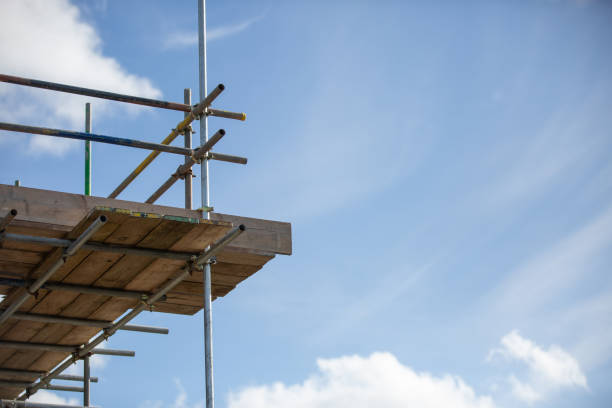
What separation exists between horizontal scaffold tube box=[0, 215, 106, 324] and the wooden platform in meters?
0.10

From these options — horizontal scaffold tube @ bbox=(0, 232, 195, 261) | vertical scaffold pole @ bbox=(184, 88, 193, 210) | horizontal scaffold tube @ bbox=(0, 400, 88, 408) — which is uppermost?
vertical scaffold pole @ bbox=(184, 88, 193, 210)

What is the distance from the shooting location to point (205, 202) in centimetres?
976

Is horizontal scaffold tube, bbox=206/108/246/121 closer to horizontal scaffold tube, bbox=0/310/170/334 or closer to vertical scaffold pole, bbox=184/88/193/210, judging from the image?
vertical scaffold pole, bbox=184/88/193/210

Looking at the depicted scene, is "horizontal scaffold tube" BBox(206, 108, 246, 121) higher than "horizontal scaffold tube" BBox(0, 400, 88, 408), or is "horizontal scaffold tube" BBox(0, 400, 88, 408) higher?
"horizontal scaffold tube" BBox(206, 108, 246, 121)

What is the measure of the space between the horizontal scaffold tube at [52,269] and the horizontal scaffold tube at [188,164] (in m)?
1.75

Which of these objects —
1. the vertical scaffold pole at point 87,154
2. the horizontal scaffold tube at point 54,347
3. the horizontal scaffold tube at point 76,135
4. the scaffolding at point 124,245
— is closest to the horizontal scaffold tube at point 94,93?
the scaffolding at point 124,245

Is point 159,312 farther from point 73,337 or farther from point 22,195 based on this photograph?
point 22,195

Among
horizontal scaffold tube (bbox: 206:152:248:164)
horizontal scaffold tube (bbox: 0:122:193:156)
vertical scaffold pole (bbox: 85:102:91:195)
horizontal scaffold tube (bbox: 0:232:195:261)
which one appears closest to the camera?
horizontal scaffold tube (bbox: 0:232:195:261)

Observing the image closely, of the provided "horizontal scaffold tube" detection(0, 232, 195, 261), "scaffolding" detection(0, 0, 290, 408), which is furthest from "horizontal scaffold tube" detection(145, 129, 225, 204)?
"horizontal scaffold tube" detection(0, 232, 195, 261)

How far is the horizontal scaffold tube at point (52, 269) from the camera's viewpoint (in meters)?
8.40

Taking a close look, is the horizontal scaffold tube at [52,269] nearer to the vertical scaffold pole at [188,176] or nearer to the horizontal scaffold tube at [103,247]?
the horizontal scaffold tube at [103,247]

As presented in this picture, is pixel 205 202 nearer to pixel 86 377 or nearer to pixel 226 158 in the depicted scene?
pixel 226 158

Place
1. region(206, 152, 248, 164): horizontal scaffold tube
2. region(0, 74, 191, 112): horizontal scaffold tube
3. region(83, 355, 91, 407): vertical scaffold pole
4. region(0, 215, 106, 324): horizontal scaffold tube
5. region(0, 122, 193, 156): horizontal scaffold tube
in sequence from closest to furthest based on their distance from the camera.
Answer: region(0, 215, 106, 324): horizontal scaffold tube, region(0, 122, 193, 156): horizontal scaffold tube, region(0, 74, 191, 112): horizontal scaffold tube, region(206, 152, 248, 164): horizontal scaffold tube, region(83, 355, 91, 407): vertical scaffold pole

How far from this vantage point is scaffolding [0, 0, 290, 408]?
8781 millimetres
